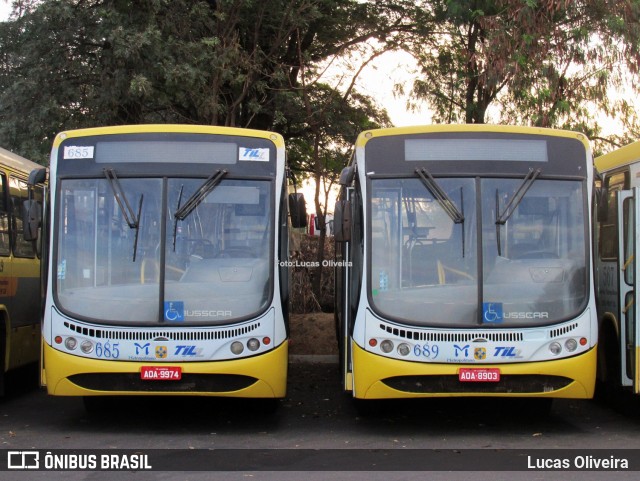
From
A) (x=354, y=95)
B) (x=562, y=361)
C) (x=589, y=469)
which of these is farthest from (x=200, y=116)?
(x=589, y=469)

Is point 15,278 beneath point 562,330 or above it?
above

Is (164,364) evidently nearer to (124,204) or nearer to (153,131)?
(124,204)

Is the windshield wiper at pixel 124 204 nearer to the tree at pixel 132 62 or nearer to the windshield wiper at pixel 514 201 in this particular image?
the windshield wiper at pixel 514 201

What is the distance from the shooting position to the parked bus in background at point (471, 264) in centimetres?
884

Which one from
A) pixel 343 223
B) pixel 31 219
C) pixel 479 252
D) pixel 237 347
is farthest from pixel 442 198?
pixel 31 219

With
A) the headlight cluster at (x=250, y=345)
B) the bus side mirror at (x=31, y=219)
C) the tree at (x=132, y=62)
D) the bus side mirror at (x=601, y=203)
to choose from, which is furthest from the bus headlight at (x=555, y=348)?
the tree at (x=132, y=62)

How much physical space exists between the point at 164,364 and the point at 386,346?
222 cm

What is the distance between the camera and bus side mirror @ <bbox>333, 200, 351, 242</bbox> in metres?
9.32

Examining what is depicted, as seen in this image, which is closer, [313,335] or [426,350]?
[426,350]

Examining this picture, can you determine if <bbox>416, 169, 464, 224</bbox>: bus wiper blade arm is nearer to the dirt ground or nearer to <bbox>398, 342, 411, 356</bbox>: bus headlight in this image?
<bbox>398, 342, 411, 356</bbox>: bus headlight

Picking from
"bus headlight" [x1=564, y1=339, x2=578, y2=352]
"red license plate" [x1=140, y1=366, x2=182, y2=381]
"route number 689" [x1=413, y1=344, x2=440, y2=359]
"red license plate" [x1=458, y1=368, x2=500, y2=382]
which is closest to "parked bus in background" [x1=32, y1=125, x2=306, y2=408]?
"red license plate" [x1=140, y1=366, x2=182, y2=381]

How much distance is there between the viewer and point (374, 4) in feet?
59.5

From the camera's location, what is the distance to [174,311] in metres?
9.06

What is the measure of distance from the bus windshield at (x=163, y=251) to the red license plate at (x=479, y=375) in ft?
6.94
